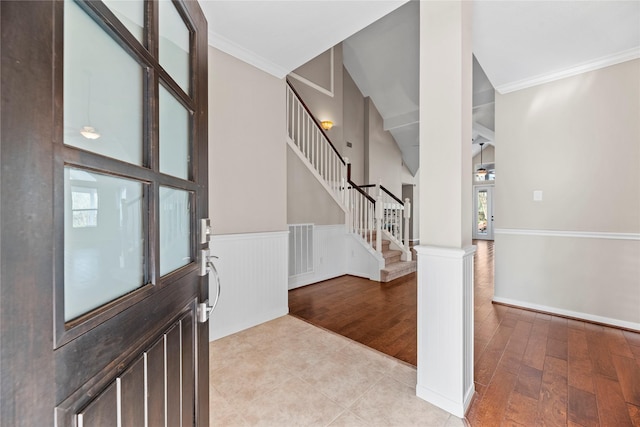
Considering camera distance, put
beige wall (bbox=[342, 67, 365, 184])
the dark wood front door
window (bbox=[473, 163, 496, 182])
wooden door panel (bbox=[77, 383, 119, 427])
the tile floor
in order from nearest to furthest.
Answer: the dark wood front door
wooden door panel (bbox=[77, 383, 119, 427])
the tile floor
beige wall (bbox=[342, 67, 365, 184])
window (bbox=[473, 163, 496, 182])

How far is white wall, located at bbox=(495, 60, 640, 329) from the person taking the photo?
2.70 metres

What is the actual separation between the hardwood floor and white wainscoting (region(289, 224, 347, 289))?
18.4 inches

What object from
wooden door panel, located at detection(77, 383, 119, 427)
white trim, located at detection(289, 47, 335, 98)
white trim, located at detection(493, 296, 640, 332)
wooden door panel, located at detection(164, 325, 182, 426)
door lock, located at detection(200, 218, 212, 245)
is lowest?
white trim, located at detection(493, 296, 640, 332)

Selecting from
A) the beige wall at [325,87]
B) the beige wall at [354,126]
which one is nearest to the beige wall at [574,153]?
the beige wall at [325,87]

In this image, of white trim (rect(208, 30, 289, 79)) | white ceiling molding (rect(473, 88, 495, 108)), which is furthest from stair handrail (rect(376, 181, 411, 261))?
white trim (rect(208, 30, 289, 79))

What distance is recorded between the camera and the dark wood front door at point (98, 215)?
14.9 inches

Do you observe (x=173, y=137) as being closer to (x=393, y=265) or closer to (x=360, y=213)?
(x=360, y=213)

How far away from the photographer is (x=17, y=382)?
1.21 ft

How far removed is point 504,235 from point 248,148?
3.25 meters

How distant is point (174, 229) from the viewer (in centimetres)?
90

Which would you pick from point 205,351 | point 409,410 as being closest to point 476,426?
point 409,410

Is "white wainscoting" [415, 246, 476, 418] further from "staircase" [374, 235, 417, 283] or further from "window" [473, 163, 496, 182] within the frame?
"window" [473, 163, 496, 182]

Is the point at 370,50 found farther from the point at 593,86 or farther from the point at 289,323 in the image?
the point at 289,323

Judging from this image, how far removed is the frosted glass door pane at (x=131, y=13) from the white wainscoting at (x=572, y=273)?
12.9ft
